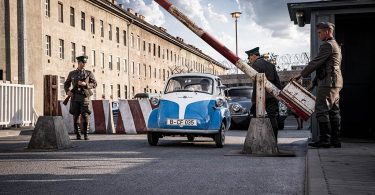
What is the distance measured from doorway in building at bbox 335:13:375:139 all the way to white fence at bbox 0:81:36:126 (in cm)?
1171

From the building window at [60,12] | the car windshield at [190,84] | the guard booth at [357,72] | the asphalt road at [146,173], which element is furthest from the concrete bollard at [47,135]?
the building window at [60,12]

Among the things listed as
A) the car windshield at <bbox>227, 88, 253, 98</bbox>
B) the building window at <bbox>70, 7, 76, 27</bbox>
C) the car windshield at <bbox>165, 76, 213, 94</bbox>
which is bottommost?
the car windshield at <bbox>227, 88, 253, 98</bbox>

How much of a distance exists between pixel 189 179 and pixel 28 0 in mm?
28733

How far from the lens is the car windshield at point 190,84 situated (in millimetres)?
10711

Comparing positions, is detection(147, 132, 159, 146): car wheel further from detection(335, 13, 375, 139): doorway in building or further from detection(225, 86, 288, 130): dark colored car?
detection(225, 86, 288, 130): dark colored car

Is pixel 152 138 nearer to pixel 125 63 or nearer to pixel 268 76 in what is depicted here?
pixel 268 76

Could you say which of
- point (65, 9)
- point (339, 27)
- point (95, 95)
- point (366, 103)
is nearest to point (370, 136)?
point (366, 103)

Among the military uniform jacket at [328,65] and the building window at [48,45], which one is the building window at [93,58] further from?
the military uniform jacket at [328,65]

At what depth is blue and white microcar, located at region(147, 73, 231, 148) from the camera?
9.77m

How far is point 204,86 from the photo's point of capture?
10.8 metres

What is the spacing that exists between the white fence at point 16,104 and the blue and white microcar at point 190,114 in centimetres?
876

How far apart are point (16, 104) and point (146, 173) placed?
13.5 m

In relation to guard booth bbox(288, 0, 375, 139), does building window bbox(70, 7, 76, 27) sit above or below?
above

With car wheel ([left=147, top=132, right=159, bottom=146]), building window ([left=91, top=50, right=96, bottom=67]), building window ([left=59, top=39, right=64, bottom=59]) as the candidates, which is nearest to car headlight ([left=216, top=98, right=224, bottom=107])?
car wheel ([left=147, top=132, right=159, bottom=146])
